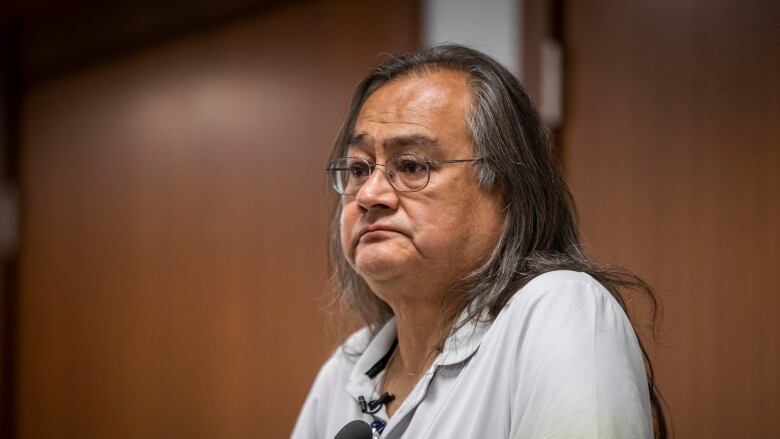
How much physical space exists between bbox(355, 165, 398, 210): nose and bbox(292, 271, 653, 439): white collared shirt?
0.25m

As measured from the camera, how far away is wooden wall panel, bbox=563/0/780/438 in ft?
5.64

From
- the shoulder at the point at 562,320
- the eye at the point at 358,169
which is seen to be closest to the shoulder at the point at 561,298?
the shoulder at the point at 562,320

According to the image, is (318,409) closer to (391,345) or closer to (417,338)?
(391,345)

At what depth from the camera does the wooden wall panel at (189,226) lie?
264 cm

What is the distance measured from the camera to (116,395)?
3213 millimetres

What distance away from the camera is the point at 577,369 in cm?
112

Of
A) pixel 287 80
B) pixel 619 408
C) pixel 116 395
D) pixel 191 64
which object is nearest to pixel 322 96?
pixel 287 80

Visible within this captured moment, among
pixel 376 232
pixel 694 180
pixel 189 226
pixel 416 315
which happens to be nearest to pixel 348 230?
pixel 376 232

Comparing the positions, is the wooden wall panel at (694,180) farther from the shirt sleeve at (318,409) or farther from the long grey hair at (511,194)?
the shirt sleeve at (318,409)

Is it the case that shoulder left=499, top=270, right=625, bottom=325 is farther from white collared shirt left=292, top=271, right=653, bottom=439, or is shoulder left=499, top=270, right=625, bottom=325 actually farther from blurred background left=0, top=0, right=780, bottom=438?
blurred background left=0, top=0, right=780, bottom=438

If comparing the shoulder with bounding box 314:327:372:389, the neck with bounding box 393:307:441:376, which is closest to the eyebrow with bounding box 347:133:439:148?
the neck with bounding box 393:307:441:376

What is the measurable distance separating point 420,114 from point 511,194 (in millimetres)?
208

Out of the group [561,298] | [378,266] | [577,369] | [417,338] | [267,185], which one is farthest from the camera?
[267,185]

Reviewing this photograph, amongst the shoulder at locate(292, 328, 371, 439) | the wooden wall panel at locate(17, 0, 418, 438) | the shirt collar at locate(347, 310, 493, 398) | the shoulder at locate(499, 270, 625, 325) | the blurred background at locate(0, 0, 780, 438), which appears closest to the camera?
the shoulder at locate(499, 270, 625, 325)
